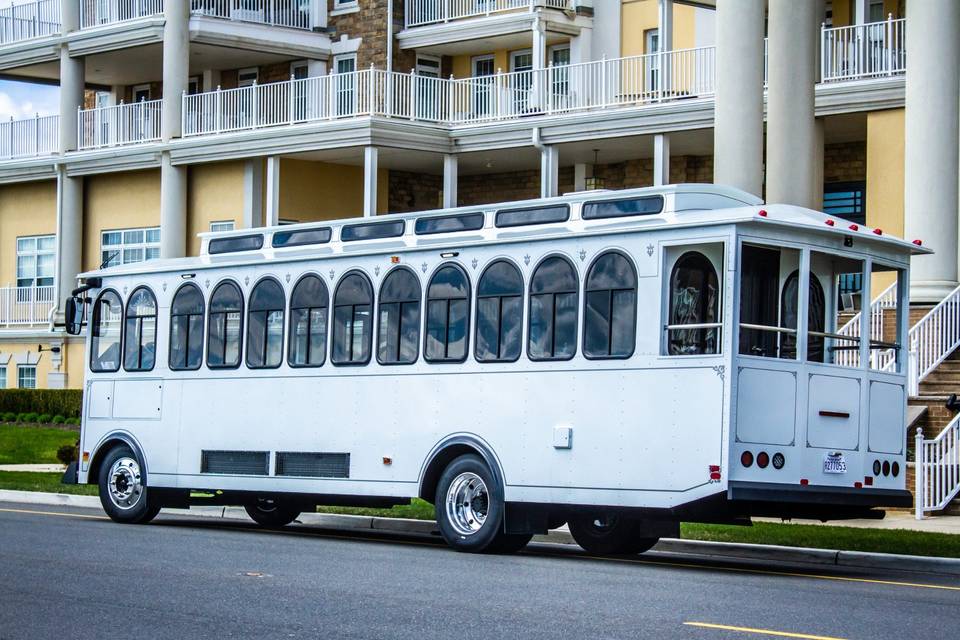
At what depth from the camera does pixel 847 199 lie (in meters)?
33.7

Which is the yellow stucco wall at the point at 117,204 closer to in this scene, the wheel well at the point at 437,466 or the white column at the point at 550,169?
the white column at the point at 550,169

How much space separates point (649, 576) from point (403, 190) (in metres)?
28.3

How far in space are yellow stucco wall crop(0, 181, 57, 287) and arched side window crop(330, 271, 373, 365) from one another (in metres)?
29.1

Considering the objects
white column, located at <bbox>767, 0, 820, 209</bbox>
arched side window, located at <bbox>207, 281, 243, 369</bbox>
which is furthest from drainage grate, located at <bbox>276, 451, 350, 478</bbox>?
white column, located at <bbox>767, 0, 820, 209</bbox>

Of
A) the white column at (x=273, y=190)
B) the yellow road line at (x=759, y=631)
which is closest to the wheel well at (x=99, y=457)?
the yellow road line at (x=759, y=631)

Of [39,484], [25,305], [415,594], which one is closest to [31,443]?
[25,305]

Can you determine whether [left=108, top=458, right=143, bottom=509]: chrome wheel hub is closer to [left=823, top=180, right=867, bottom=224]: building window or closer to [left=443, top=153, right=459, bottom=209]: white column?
[left=443, top=153, right=459, bottom=209]: white column

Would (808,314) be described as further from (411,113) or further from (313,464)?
(411,113)

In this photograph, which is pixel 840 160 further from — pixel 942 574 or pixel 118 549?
pixel 118 549

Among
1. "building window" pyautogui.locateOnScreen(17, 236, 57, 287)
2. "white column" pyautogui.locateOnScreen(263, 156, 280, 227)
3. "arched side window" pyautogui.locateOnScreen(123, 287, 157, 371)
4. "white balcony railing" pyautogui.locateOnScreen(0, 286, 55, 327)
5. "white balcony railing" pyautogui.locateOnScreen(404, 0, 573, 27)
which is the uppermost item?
"white balcony railing" pyautogui.locateOnScreen(404, 0, 573, 27)

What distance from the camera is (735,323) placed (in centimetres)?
1398

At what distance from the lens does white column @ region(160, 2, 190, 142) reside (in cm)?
4031

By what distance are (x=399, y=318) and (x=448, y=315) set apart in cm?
73

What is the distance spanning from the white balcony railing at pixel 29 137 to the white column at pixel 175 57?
498cm
